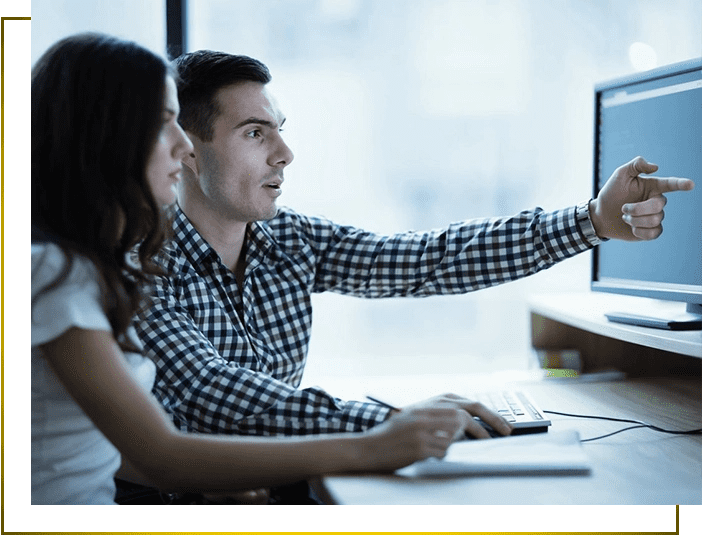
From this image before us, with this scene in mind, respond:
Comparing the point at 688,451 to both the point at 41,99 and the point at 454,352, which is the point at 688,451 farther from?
the point at 454,352

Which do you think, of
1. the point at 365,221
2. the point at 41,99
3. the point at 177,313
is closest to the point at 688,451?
the point at 177,313

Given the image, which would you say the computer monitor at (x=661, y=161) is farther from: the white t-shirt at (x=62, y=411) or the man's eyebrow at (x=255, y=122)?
the white t-shirt at (x=62, y=411)

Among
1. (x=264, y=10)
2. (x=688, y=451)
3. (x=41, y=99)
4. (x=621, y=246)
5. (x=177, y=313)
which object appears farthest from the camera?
(x=264, y=10)

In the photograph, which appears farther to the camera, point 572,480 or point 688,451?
point 688,451

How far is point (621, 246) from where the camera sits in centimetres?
145

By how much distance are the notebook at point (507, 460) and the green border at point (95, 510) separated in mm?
96

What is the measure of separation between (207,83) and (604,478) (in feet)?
3.32

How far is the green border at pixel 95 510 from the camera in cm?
72

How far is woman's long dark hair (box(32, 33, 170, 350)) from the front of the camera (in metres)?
0.86

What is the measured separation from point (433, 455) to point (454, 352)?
1.64 m

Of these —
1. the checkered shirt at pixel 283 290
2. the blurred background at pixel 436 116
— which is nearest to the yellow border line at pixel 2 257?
the checkered shirt at pixel 283 290

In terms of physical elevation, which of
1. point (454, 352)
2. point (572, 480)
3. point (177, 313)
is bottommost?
point (454, 352)

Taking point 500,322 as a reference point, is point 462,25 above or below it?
above

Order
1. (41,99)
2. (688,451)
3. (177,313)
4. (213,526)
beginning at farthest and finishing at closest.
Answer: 1. (177,313)
2. (688,451)
3. (41,99)
4. (213,526)
